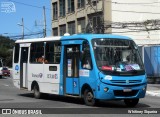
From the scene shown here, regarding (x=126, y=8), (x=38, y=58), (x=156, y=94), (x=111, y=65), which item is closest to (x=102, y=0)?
(x=126, y=8)

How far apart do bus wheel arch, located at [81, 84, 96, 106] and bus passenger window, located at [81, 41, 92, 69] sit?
776 millimetres

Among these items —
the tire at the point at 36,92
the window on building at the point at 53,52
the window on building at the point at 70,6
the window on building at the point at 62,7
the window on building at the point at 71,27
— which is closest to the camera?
the window on building at the point at 53,52

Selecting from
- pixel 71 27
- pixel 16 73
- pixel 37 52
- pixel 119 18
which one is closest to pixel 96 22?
pixel 119 18

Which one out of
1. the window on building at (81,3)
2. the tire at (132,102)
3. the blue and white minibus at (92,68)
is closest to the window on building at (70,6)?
the window on building at (81,3)

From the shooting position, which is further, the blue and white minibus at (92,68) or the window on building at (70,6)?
the window on building at (70,6)

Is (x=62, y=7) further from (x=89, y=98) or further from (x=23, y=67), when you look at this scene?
(x=89, y=98)

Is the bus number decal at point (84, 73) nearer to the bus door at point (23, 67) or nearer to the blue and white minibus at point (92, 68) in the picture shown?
the blue and white minibus at point (92, 68)

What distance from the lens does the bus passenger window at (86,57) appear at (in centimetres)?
1681

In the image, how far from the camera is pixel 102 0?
50438mm

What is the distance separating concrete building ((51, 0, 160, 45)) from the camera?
5028 centimetres

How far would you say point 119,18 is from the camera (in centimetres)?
5131

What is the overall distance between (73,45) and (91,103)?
2.79 m

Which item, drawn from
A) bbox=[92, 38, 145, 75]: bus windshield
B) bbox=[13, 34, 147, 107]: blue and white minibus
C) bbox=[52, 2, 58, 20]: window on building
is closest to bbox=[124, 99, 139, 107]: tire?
bbox=[13, 34, 147, 107]: blue and white minibus

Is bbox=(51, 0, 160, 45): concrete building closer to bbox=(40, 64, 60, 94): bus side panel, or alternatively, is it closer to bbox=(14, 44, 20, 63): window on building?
bbox=(14, 44, 20, 63): window on building
